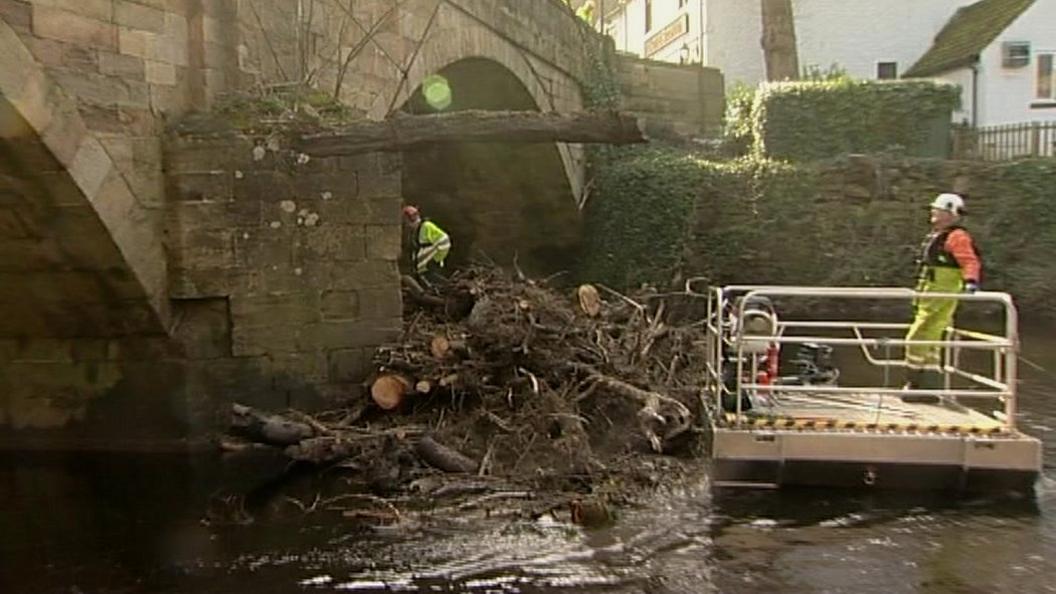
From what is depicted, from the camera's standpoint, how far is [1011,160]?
21016mm

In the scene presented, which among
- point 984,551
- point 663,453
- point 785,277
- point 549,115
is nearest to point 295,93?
point 549,115

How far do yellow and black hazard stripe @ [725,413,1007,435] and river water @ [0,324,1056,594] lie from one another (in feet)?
1.50

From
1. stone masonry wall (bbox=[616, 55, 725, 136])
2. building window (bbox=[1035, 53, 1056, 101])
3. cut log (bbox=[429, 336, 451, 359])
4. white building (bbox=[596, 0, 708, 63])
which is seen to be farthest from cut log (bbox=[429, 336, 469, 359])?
building window (bbox=[1035, 53, 1056, 101])

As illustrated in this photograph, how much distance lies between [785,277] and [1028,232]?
4.16m

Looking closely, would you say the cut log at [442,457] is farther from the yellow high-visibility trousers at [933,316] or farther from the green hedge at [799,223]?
the green hedge at [799,223]

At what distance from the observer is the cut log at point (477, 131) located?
918 centimetres

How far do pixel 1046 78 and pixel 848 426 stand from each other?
2270 cm

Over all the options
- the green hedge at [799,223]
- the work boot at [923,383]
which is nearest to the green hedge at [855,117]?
the green hedge at [799,223]

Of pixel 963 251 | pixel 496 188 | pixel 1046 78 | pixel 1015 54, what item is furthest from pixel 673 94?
pixel 963 251

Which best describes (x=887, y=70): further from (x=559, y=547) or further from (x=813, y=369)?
(x=559, y=547)

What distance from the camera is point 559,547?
7.25 meters

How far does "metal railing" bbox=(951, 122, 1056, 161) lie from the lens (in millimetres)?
21609

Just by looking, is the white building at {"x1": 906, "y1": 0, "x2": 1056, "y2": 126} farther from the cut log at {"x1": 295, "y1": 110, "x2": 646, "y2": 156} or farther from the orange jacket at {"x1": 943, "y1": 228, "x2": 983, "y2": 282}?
the cut log at {"x1": 295, "y1": 110, "x2": 646, "y2": 156}

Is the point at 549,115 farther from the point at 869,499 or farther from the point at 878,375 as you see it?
the point at 878,375
